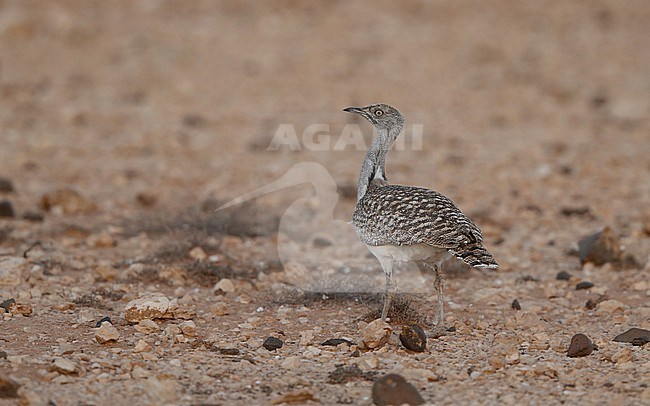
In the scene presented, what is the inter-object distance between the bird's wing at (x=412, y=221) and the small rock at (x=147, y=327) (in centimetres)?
155

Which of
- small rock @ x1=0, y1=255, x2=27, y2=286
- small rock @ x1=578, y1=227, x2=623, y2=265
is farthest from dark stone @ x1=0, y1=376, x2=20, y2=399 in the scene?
small rock @ x1=578, y1=227, x2=623, y2=265

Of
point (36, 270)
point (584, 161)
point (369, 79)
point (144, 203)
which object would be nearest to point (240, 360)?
point (36, 270)

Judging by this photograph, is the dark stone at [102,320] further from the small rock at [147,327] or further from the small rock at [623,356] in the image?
the small rock at [623,356]

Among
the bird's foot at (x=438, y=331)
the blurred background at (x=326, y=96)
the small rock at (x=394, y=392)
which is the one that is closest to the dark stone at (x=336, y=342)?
the bird's foot at (x=438, y=331)

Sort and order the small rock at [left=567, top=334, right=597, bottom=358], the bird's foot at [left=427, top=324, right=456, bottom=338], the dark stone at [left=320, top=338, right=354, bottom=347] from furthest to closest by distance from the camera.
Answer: the bird's foot at [left=427, top=324, right=456, bottom=338] → the dark stone at [left=320, top=338, right=354, bottom=347] → the small rock at [left=567, top=334, right=597, bottom=358]

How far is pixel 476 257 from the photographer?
5250 millimetres

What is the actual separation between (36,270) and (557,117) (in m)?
9.57

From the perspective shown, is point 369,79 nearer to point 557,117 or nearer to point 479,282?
point 557,117

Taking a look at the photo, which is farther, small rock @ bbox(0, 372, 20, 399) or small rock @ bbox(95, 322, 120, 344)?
small rock @ bbox(95, 322, 120, 344)

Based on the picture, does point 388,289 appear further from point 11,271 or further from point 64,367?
point 11,271

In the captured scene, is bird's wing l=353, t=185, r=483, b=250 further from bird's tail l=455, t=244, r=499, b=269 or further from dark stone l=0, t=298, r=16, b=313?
dark stone l=0, t=298, r=16, b=313

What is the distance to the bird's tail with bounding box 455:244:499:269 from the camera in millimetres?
5184

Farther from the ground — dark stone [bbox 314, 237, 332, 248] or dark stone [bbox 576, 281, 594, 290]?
dark stone [bbox 576, 281, 594, 290]

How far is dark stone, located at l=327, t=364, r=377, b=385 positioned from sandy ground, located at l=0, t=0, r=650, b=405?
0.04ft
